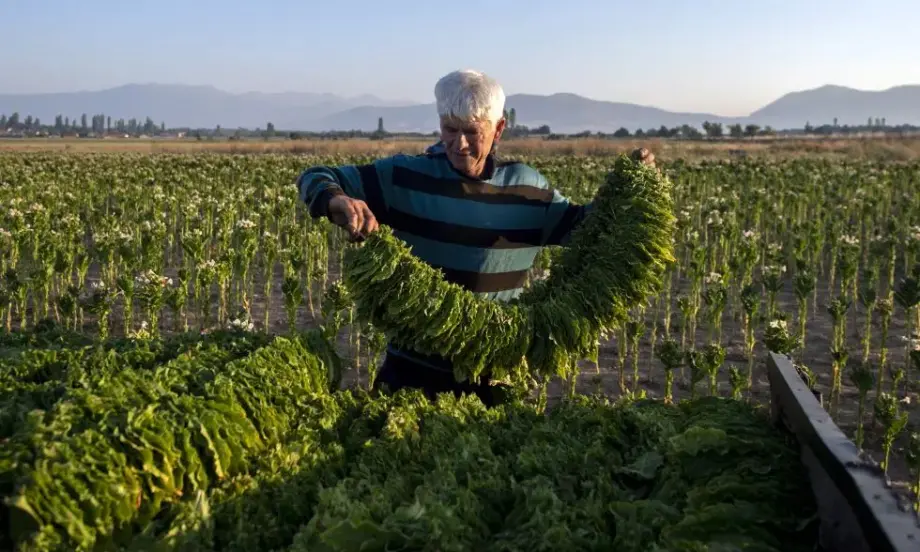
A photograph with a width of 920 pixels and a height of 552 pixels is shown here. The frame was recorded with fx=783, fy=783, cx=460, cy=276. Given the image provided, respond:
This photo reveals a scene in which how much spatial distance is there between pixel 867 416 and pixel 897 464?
1310mm

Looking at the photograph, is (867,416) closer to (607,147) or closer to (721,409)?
(721,409)

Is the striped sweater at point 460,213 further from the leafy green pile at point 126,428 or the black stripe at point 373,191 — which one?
the leafy green pile at point 126,428

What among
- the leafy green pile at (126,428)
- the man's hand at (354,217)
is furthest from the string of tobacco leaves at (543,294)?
the leafy green pile at (126,428)

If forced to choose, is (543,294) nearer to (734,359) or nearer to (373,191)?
(373,191)

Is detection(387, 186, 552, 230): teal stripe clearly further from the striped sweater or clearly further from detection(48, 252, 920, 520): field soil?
detection(48, 252, 920, 520): field soil

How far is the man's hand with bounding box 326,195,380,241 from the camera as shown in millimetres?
3453

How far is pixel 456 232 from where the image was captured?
446cm

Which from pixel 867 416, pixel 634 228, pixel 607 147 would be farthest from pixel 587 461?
pixel 607 147

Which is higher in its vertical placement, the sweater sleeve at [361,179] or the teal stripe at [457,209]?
the sweater sleeve at [361,179]

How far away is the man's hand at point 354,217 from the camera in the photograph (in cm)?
345

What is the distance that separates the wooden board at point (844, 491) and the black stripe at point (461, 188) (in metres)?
2.05

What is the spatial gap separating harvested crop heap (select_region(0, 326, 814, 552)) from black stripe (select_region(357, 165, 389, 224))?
1453 millimetres

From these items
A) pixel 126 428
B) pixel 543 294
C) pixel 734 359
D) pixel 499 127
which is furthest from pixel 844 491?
pixel 734 359

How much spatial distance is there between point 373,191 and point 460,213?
1.74 ft
